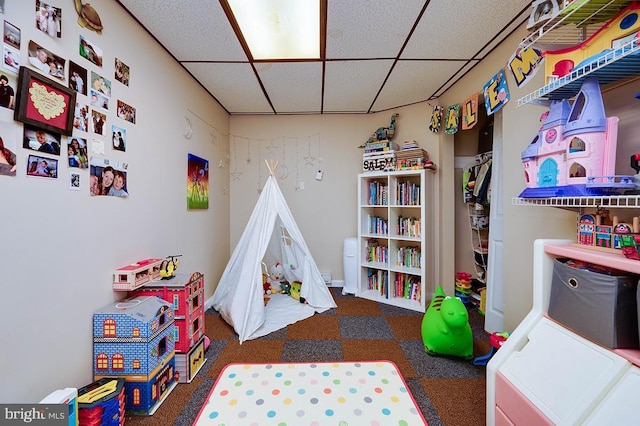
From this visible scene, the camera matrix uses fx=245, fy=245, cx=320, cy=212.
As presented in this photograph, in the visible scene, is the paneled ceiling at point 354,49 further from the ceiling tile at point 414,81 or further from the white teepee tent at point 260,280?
the white teepee tent at point 260,280

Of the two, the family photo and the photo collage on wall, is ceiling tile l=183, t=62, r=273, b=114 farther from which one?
the family photo

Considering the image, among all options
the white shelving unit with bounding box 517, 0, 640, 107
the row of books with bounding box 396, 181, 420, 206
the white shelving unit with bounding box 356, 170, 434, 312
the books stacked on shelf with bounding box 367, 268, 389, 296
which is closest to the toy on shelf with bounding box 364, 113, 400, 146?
the white shelving unit with bounding box 356, 170, 434, 312

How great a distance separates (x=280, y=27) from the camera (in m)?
1.71

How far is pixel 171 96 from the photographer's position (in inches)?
81.6

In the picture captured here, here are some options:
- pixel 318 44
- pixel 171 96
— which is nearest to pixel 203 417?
pixel 171 96

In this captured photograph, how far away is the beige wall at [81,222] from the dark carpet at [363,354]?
59cm

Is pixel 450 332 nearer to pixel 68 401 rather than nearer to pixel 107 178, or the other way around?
pixel 68 401

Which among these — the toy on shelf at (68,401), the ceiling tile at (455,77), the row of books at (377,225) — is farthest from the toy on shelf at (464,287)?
the toy on shelf at (68,401)

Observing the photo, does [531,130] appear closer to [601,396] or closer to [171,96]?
[601,396]

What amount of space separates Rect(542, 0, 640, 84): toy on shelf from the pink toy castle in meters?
0.11

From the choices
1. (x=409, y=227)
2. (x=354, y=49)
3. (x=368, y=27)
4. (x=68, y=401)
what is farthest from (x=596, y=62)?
(x=68, y=401)

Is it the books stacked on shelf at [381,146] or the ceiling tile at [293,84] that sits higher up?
the ceiling tile at [293,84]

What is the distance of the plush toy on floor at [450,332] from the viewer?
1.72 metres

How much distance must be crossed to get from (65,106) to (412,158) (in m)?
2.84
